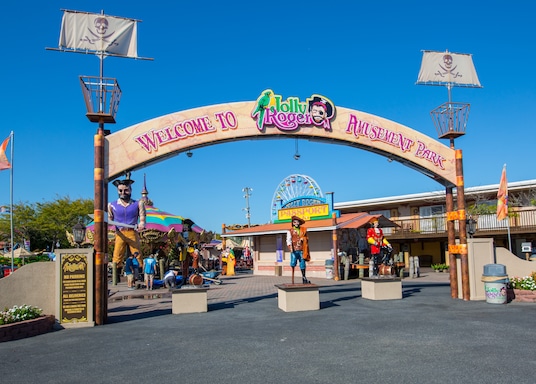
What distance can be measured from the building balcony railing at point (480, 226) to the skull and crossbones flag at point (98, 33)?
2006 cm

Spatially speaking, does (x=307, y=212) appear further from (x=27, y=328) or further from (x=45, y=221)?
(x=45, y=221)

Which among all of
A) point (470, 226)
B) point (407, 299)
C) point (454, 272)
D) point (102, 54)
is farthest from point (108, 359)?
point (470, 226)

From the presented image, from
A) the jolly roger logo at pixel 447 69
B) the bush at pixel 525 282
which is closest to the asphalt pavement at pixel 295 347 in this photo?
Result: the bush at pixel 525 282

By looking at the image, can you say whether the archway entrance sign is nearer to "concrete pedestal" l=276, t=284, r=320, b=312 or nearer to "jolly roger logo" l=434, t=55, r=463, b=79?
"jolly roger logo" l=434, t=55, r=463, b=79

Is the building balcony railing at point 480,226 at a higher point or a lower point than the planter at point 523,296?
higher

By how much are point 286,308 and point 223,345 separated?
154 inches

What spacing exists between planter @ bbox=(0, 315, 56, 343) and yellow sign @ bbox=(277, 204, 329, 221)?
18.4 metres

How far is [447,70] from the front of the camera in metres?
14.0

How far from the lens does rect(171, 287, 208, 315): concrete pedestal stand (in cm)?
1180

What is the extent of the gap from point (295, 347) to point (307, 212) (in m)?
20.3

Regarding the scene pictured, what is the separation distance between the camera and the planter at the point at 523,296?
490 inches

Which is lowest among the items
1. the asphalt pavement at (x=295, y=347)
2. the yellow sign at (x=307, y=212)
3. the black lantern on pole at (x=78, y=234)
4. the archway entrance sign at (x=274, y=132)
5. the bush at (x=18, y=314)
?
the asphalt pavement at (x=295, y=347)

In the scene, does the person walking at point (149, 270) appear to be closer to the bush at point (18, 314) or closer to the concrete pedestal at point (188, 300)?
the concrete pedestal at point (188, 300)

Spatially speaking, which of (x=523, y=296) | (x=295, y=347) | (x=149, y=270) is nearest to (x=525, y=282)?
(x=523, y=296)
